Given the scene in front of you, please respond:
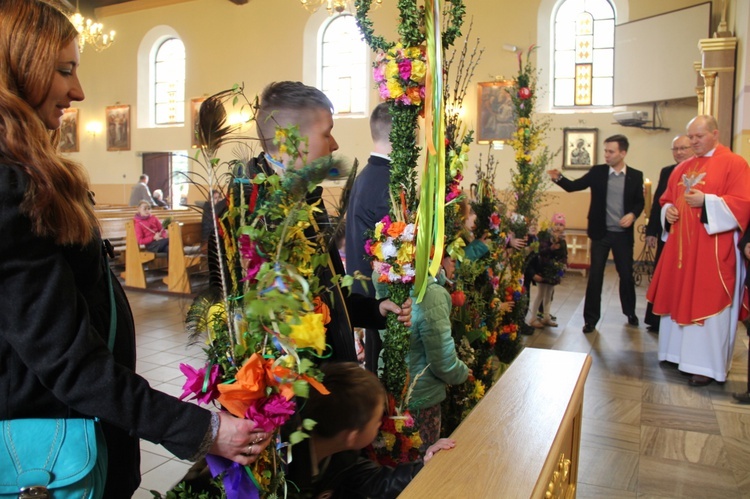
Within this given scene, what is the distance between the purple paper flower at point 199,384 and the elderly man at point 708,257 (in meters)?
3.97

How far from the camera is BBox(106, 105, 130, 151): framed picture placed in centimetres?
1688

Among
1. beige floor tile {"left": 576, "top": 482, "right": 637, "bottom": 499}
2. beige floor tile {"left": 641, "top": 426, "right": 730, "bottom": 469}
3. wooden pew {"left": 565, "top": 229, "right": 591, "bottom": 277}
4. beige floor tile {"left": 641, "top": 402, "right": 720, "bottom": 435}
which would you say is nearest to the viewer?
beige floor tile {"left": 576, "top": 482, "right": 637, "bottom": 499}

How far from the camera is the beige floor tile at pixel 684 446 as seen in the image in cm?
308

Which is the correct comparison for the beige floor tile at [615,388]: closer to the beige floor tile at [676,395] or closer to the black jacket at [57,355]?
the beige floor tile at [676,395]

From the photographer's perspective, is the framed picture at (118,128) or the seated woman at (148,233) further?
the framed picture at (118,128)

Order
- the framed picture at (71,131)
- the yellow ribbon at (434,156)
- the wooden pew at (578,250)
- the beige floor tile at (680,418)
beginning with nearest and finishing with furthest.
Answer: the yellow ribbon at (434,156) → the beige floor tile at (680,418) → the wooden pew at (578,250) → the framed picture at (71,131)

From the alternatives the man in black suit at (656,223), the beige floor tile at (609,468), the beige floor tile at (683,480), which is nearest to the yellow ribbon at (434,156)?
the beige floor tile at (609,468)

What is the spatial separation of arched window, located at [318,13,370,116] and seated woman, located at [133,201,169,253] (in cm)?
647

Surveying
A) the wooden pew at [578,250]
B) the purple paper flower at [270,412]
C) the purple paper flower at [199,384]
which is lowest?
the wooden pew at [578,250]

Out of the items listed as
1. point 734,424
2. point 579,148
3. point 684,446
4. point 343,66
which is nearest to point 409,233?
point 684,446

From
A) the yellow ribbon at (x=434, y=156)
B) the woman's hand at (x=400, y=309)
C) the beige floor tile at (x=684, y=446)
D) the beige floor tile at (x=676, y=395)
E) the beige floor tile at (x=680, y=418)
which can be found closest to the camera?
the yellow ribbon at (x=434, y=156)

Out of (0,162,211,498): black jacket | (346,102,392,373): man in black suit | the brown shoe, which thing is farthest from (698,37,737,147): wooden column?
(0,162,211,498): black jacket

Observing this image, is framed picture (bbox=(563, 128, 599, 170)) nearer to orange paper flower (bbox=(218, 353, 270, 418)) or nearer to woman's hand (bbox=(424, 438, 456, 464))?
woman's hand (bbox=(424, 438, 456, 464))

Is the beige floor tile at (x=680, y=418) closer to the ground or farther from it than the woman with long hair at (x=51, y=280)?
closer to the ground
